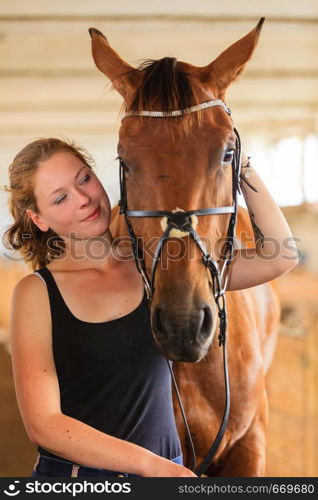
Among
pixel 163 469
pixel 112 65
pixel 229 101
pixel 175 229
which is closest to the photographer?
pixel 163 469

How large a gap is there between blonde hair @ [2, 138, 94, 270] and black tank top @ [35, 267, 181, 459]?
224 mm

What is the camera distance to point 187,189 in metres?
1.40

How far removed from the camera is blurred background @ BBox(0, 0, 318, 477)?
3555 millimetres

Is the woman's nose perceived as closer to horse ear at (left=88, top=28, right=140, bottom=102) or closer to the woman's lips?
the woman's lips

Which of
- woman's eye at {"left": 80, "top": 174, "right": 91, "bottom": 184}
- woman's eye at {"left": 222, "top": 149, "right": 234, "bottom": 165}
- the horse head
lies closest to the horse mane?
the horse head

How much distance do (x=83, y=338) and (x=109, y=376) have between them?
0.12 meters

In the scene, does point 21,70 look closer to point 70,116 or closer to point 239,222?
point 70,116

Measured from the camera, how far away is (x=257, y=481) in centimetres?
158

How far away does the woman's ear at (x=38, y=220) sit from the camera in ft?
5.18

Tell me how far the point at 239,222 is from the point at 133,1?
2.46m

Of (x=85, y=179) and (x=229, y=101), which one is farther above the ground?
(x=229, y=101)

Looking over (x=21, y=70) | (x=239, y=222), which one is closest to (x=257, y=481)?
(x=239, y=222)

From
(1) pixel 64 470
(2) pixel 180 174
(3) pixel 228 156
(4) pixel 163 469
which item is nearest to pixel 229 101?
(3) pixel 228 156

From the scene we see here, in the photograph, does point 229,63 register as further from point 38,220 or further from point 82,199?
point 38,220
